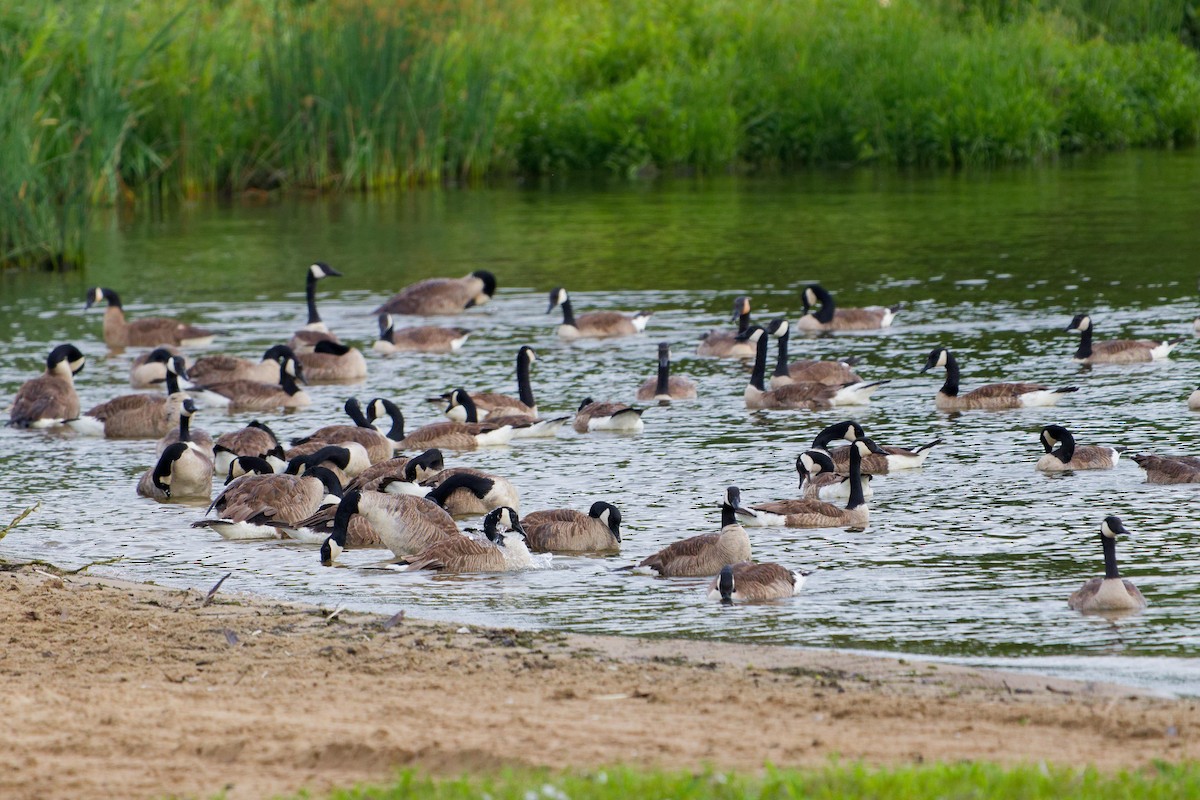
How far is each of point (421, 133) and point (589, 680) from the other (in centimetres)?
3048

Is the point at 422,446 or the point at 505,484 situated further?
the point at 422,446

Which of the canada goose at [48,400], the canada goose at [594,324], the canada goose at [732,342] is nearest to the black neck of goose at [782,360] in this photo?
the canada goose at [732,342]

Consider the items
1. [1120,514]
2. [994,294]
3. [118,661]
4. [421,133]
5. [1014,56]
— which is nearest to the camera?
[118,661]

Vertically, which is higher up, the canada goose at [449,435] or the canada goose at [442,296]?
the canada goose at [442,296]

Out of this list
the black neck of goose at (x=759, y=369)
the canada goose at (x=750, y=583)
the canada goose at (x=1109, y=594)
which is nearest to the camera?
the canada goose at (x=1109, y=594)

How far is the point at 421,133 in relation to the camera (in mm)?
38000

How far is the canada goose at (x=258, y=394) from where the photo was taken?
19.2 m

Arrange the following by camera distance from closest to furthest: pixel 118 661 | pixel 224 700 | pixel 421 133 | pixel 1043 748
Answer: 1. pixel 1043 748
2. pixel 224 700
3. pixel 118 661
4. pixel 421 133

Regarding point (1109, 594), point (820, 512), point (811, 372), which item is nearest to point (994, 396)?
point (811, 372)

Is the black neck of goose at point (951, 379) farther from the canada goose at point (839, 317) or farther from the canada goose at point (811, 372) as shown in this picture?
the canada goose at point (839, 317)

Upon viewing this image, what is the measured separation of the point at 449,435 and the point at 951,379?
5.00 metres

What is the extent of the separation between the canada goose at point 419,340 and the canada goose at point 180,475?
7846mm

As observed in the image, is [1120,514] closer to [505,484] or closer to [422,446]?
[505,484]

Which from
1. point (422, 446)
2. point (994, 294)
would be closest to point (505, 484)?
point (422, 446)
